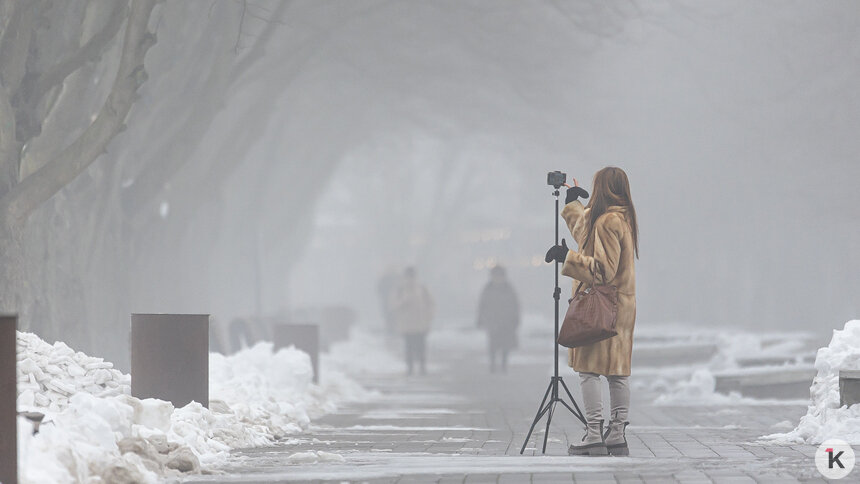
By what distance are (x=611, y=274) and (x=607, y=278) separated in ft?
0.12

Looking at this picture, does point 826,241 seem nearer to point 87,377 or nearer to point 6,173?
point 6,173

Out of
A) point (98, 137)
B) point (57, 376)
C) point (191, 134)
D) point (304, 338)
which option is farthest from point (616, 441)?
point (191, 134)

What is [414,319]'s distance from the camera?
26203 millimetres

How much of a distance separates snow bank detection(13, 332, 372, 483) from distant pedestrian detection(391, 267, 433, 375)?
9563 mm

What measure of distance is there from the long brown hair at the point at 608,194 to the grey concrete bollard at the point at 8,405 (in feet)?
13.0

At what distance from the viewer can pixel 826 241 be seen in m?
36.3

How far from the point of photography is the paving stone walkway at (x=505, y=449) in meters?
9.19

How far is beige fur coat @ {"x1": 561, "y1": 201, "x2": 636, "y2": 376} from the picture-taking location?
10188 millimetres

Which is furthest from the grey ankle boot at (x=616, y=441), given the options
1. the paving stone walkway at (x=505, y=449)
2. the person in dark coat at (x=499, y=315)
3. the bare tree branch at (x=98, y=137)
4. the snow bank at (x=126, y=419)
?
the person in dark coat at (x=499, y=315)

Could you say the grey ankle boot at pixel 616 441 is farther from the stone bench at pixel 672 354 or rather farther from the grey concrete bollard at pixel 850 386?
the stone bench at pixel 672 354

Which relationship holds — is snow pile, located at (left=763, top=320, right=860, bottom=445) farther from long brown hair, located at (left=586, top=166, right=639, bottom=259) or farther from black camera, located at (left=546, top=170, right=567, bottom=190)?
black camera, located at (left=546, top=170, right=567, bottom=190)

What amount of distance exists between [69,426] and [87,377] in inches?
110

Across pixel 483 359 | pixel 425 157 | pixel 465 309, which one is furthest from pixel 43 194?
pixel 425 157

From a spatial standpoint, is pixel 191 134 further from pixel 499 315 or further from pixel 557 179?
pixel 557 179
